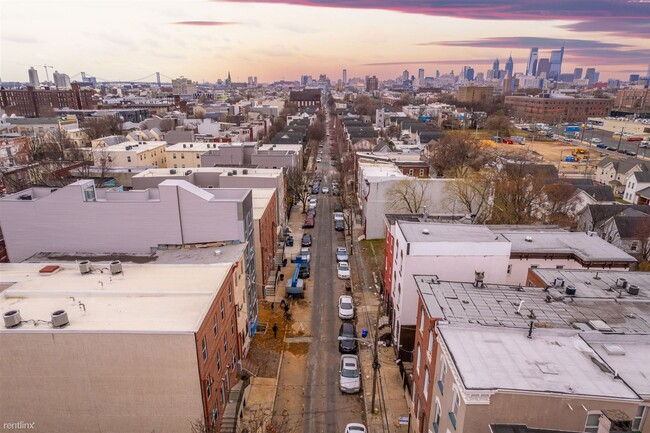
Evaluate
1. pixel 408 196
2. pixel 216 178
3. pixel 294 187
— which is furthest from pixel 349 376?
pixel 294 187

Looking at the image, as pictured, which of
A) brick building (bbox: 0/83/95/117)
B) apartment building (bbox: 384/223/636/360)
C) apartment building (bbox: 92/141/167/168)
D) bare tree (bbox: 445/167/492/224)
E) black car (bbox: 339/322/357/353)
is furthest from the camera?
brick building (bbox: 0/83/95/117)

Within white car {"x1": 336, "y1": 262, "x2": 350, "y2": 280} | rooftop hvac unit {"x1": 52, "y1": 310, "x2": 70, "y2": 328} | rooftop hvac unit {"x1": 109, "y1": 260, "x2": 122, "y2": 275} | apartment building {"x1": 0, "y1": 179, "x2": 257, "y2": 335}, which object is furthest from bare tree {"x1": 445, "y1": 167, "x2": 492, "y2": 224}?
rooftop hvac unit {"x1": 52, "y1": 310, "x2": 70, "y2": 328}

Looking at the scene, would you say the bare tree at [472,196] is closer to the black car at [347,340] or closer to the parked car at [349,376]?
the black car at [347,340]

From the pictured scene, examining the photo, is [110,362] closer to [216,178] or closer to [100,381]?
[100,381]

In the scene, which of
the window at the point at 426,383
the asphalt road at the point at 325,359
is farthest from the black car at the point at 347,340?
the window at the point at 426,383

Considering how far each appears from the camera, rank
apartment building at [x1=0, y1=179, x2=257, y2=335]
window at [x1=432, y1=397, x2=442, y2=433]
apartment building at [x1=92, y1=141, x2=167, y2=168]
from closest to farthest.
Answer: window at [x1=432, y1=397, x2=442, y2=433], apartment building at [x1=0, y1=179, x2=257, y2=335], apartment building at [x1=92, y1=141, x2=167, y2=168]

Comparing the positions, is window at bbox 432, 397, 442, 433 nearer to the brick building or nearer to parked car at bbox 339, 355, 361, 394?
parked car at bbox 339, 355, 361, 394
